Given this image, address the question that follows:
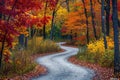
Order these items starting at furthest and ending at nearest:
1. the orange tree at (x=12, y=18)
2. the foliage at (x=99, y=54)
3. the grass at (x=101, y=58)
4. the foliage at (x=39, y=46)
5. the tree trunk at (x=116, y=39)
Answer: the foliage at (x=39, y=46), the foliage at (x=99, y=54), the grass at (x=101, y=58), the orange tree at (x=12, y=18), the tree trunk at (x=116, y=39)

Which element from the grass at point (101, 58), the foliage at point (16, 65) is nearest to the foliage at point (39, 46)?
the grass at point (101, 58)

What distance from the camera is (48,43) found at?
41.7 metres

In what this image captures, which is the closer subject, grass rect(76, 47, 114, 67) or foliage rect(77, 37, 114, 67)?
grass rect(76, 47, 114, 67)

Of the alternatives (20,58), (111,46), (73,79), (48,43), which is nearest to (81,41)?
(48,43)

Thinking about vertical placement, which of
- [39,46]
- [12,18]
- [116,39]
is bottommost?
[39,46]

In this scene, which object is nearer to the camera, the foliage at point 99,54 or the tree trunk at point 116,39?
the tree trunk at point 116,39

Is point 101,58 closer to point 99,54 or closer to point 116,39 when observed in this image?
point 99,54

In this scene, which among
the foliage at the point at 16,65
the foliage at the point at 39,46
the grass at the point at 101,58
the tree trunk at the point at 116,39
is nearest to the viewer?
the tree trunk at the point at 116,39

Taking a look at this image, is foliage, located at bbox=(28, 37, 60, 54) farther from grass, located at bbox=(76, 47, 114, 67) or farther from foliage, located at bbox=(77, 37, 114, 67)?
foliage, located at bbox=(77, 37, 114, 67)

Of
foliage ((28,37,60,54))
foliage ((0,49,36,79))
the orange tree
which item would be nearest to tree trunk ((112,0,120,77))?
the orange tree

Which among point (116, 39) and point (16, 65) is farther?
A: point (16, 65)

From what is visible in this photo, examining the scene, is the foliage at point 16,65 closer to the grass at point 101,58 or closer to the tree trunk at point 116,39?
the grass at point 101,58

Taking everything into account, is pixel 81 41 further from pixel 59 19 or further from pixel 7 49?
pixel 7 49

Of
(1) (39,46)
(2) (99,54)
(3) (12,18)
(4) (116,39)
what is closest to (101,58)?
(2) (99,54)
